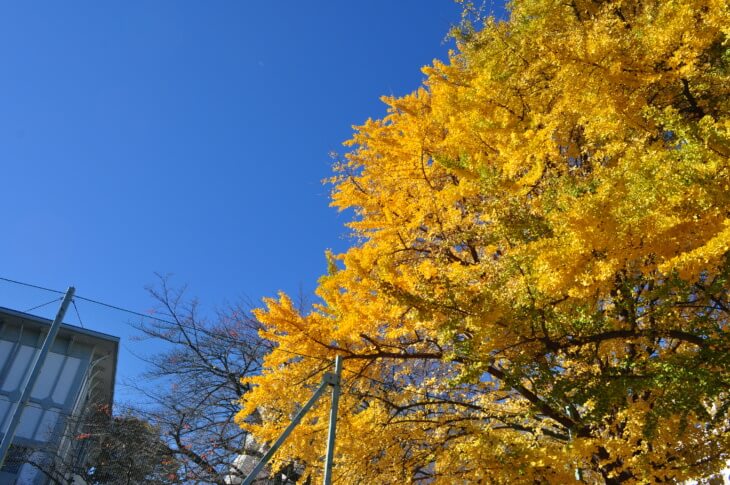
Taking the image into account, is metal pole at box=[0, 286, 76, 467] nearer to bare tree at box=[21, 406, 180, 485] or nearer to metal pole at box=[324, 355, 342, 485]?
metal pole at box=[324, 355, 342, 485]

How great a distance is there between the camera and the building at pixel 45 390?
36.0 ft

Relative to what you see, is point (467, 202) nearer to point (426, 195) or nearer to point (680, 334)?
point (426, 195)

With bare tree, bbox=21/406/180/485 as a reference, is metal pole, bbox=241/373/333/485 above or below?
below

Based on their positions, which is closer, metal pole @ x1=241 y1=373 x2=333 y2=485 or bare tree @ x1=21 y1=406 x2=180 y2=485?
metal pole @ x1=241 y1=373 x2=333 y2=485

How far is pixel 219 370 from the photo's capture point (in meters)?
11.4

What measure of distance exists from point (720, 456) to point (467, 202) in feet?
11.1

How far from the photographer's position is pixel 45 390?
11836 millimetres

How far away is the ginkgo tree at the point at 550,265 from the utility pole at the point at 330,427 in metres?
0.38

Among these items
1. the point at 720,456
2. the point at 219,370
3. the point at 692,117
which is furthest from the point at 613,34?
the point at 219,370

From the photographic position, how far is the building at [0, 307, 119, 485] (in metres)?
11.0

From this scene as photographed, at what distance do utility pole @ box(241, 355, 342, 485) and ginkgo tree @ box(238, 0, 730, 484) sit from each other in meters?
0.38

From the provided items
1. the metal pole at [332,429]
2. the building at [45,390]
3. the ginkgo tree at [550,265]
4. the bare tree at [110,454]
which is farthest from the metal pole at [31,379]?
the building at [45,390]

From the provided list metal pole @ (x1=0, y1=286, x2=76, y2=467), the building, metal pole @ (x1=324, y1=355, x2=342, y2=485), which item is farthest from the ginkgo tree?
the building

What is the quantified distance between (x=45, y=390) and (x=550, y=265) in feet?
42.8
